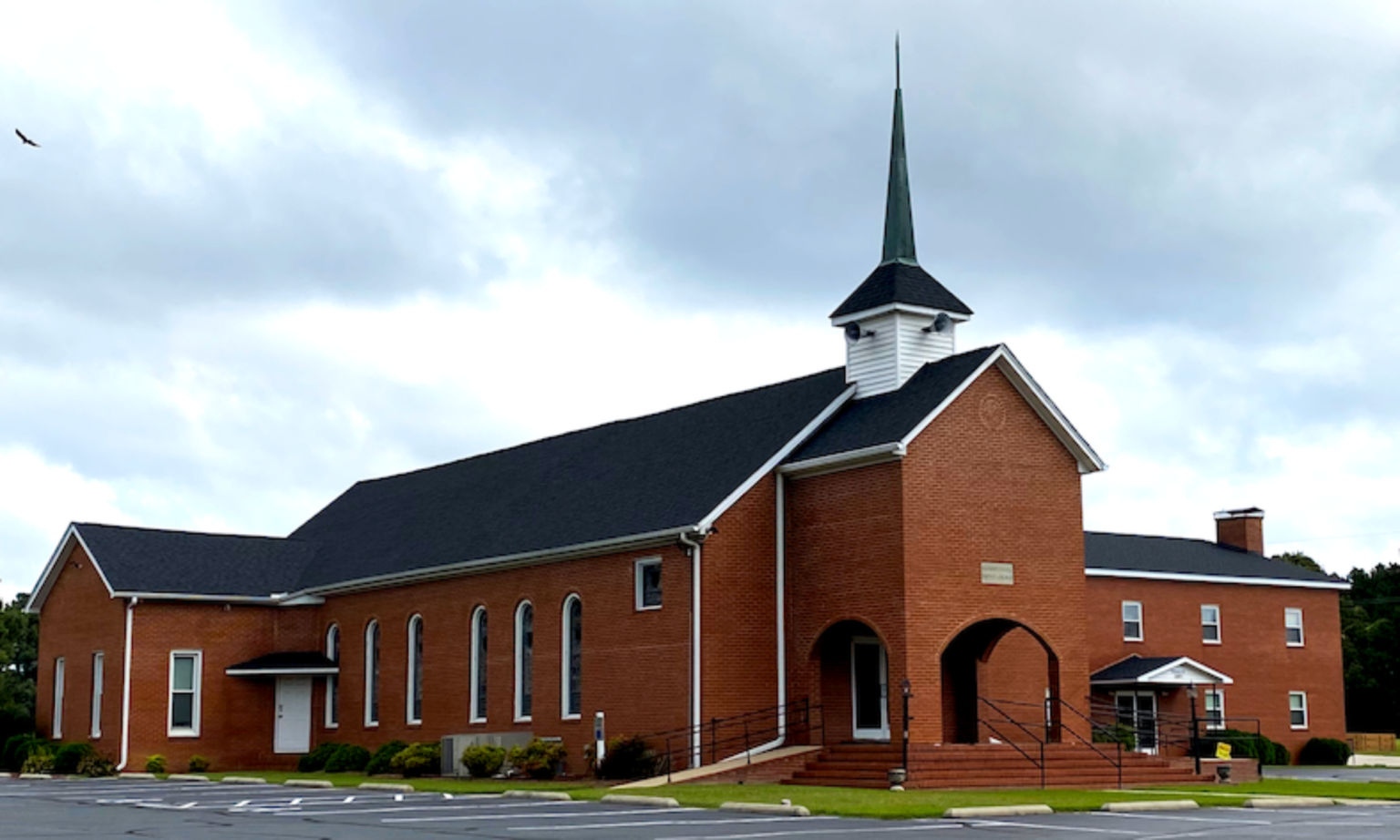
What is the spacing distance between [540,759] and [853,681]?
690 centimetres

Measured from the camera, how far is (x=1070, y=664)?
109 feet

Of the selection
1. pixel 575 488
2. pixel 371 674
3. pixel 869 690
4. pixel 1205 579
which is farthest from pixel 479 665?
pixel 1205 579

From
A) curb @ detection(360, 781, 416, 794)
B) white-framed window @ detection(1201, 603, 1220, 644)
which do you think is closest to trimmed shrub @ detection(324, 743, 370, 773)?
curb @ detection(360, 781, 416, 794)

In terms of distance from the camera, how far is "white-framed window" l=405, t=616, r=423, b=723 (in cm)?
4238

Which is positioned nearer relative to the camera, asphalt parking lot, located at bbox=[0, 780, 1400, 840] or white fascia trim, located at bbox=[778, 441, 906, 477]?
asphalt parking lot, located at bbox=[0, 780, 1400, 840]

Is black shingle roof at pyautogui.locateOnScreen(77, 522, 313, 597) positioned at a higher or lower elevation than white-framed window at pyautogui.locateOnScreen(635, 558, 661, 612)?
higher

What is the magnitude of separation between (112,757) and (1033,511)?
84.4 ft

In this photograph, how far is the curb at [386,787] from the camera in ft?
104

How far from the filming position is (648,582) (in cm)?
3484

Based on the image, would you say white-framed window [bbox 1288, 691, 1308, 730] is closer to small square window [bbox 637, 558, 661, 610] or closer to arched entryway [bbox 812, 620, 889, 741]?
arched entryway [bbox 812, 620, 889, 741]

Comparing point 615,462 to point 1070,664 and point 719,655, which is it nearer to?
point 719,655

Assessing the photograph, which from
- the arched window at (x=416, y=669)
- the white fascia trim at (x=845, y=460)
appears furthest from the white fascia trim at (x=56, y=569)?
the white fascia trim at (x=845, y=460)

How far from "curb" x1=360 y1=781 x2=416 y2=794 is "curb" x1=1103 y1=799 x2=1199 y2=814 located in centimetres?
1351

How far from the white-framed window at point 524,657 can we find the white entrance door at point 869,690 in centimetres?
797
